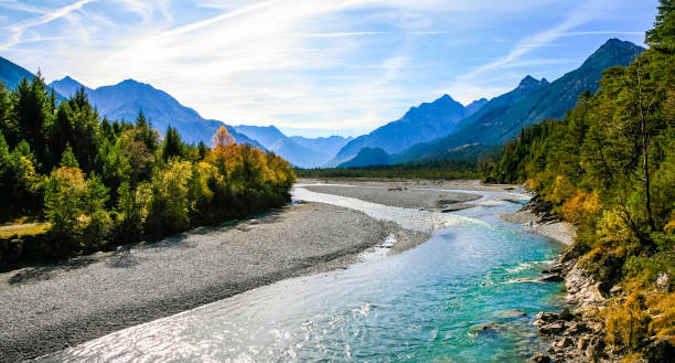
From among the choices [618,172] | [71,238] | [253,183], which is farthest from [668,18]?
[253,183]

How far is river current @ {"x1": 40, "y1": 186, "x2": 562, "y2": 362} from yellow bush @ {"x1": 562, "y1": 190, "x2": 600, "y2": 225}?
5432 millimetres

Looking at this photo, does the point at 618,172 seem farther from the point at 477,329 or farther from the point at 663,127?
the point at 477,329

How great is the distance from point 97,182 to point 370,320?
36.4 m

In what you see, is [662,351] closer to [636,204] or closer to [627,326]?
[627,326]

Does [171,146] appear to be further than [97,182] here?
Yes

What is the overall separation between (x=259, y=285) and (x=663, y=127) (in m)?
35.0

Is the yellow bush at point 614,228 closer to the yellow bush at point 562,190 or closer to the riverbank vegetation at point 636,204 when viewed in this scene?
the riverbank vegetation at point 636,204

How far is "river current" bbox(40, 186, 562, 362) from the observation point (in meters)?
17.0

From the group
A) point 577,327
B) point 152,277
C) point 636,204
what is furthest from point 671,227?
point 152,277

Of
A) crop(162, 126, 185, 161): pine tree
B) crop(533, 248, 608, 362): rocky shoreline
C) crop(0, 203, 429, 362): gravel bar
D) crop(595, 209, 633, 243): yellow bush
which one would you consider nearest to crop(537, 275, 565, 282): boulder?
crop(533, 248, 608, 362): rocky shoreline

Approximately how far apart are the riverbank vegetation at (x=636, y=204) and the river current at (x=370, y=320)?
3724mm

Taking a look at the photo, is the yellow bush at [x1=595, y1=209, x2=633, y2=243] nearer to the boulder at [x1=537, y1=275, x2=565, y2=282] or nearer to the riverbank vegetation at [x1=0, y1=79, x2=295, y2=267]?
the boulder at [x1=537, y1=275, x2=565, y2=282]

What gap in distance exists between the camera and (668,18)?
2580cm

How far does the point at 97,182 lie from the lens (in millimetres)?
39750
